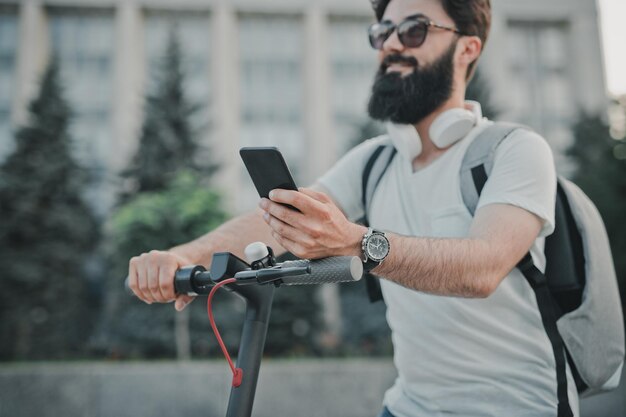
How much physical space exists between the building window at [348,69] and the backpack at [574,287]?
2985cm

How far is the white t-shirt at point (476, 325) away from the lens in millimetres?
1804

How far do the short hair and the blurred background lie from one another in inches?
319

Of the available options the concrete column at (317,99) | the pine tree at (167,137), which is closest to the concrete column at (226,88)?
the concrete column at (317,99)

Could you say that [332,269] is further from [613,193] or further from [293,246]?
[613,193]

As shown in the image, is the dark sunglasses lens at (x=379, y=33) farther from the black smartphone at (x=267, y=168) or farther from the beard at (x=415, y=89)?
the black smartphone at (x=267, y=168)

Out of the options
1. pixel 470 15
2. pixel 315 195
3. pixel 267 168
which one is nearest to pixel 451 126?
pixel 470 15

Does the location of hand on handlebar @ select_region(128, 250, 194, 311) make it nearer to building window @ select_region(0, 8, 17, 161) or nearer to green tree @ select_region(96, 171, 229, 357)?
green tree @ select_region(96, 171, 229, 357)

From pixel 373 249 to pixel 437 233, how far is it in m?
0.66

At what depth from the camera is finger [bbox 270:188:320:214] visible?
1.21 meters

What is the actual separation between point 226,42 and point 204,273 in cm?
3198

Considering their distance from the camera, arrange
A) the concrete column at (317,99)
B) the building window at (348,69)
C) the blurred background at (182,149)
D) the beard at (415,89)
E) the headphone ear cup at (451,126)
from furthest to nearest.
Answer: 1. the building window at (348,69)
2. the concrete column at (317,99)
3. the blurred background at (182,149)
4. the beard at (415,89)
5. the headphone ear cup at (451,126)

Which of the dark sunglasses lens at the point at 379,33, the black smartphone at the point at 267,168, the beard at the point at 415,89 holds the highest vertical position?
the dark sunglasses lens at the point at 379,33

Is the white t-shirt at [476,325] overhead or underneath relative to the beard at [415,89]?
underneath

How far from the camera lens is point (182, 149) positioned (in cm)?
2219
